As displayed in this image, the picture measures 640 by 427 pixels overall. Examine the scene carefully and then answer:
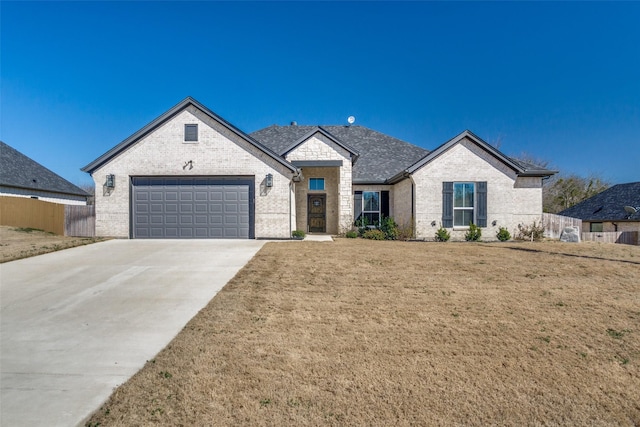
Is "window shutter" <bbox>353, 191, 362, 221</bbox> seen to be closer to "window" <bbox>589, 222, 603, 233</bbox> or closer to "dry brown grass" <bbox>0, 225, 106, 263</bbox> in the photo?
"dry brown grass" <bbox>0, 225, 106, 263</bbox>

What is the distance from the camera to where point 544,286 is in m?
7.29

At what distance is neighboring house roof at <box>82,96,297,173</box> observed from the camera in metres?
14.6

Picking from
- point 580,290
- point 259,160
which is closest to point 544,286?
point 580,290

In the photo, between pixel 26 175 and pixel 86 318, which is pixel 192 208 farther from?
pixel 26 175

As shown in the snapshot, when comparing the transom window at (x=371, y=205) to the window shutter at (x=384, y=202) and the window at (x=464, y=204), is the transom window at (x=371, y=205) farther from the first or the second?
the window at (x=464, y=204)

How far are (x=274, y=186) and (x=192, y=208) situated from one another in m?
3.71

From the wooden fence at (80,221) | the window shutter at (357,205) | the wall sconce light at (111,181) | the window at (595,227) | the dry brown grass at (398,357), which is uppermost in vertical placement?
the wall sconce light at (111,181)

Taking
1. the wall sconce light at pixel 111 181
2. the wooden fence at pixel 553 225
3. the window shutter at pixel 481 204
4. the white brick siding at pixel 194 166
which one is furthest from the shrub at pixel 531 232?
the wall sconce light at pixel 111 181

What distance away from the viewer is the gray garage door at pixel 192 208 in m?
14.6

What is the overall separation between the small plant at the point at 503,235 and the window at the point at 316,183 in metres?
9.33

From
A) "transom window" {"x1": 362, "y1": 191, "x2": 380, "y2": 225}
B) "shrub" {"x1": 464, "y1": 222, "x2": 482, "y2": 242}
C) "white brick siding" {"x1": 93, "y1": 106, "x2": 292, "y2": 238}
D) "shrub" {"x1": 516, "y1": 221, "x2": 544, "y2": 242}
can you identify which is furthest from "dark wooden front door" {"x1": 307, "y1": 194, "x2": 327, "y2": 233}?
"shrub" {"x1": 516, "y1": 221, "x2": 544, "y2": 242}

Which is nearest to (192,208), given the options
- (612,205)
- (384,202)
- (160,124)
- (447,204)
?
(160,124)

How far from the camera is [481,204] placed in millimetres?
16109

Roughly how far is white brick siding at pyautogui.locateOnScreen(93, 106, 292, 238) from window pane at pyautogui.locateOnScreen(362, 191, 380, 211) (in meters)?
5.58
